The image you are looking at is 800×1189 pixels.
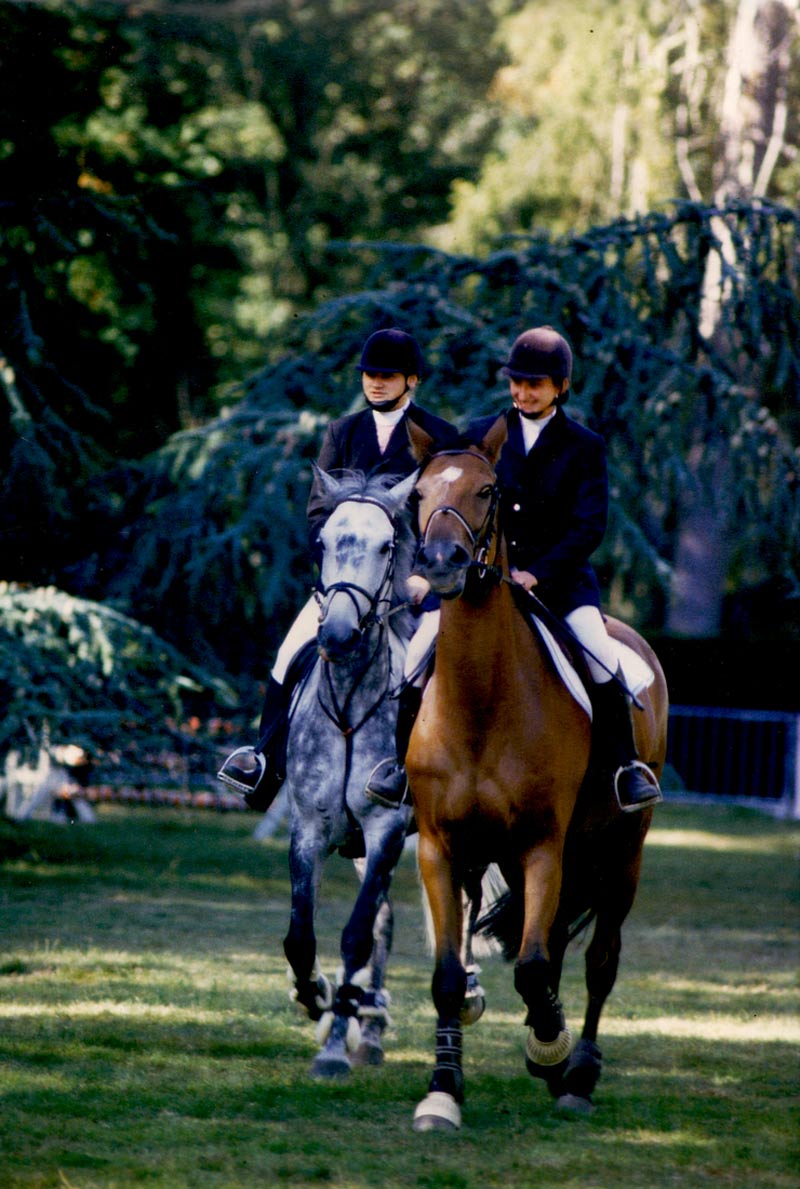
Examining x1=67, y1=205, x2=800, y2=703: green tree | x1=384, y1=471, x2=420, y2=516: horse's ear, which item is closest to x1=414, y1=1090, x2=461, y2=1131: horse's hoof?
x1=384, y1=471, x2=420, y2=516: horse's ear

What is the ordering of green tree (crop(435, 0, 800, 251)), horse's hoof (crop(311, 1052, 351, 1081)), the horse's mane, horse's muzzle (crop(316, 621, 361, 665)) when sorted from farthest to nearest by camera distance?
green tree (crop(435, 0, 800, 251)), the horse's mane, horse's hoof (crop(311, 1052, 351, 1081)), horse's muzzle (crop(316, 621, 361, 665))

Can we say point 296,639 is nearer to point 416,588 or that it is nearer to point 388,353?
point 416,588

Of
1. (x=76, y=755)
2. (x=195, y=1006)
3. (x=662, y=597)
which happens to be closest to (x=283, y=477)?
(x=76, y=755)

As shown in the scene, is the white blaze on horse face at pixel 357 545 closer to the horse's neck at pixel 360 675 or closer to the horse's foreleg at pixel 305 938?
the horse's neck at pixel 360 675

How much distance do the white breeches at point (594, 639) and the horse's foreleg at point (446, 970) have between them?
43.1 inches

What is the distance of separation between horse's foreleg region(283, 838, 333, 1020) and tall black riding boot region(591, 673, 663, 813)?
122cm

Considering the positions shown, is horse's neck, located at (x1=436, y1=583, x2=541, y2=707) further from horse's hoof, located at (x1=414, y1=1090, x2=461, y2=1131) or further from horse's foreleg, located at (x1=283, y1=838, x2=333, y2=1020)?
horse's hoof, located at (x1=414, y1=1090, x2=461, y2=1131)

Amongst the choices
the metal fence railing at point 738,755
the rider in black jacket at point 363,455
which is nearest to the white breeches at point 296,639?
the rider in black jacket at point 363,455

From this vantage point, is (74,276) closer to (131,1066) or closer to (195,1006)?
(195,1006)

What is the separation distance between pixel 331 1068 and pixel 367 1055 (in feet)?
1.65

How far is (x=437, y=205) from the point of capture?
116 feet

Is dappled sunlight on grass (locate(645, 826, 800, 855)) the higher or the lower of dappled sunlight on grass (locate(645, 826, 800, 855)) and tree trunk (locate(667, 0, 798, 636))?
the lower

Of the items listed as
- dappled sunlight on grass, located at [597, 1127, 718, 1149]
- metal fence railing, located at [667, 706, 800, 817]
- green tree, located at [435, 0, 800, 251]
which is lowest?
metal fence railing, located at [667, 706, 800, 817]

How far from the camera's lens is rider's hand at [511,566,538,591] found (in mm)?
6469
